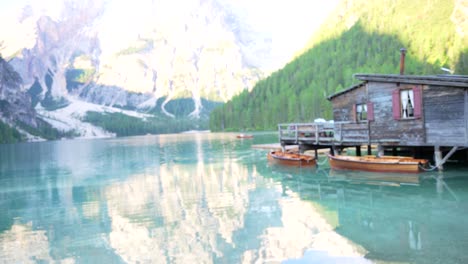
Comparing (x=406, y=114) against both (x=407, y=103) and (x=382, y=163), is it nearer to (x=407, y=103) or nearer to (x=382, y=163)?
(x=407, y=103)

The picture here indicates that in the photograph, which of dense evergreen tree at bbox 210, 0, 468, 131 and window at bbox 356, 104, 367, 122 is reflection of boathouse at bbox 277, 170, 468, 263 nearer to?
window at bbox 356, 104, 367, 122

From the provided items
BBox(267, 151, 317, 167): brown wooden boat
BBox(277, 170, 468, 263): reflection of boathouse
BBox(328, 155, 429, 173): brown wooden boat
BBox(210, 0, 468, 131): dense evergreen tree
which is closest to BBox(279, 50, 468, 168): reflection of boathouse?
BBox(328, 155, 429, 173): brown wooden boat

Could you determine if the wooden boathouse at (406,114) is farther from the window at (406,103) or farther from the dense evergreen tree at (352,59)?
the dense evergreen tree at (352,59)

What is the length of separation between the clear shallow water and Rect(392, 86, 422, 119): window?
4731 millimetres

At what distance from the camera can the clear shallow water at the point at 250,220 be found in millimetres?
14797

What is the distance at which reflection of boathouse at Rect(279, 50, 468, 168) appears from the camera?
89.9 ft

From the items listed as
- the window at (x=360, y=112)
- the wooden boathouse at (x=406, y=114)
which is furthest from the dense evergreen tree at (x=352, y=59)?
the window at (x=360, y=112)

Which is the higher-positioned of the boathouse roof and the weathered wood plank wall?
the boathouse roof

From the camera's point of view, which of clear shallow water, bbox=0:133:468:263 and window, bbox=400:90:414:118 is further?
window, bbox=400:90:414:118

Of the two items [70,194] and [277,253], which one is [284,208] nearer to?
[277,253]

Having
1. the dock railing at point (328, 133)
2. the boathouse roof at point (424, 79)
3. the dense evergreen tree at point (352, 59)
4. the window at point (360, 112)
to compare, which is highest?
the dense evergreen tree at point (352, 59)

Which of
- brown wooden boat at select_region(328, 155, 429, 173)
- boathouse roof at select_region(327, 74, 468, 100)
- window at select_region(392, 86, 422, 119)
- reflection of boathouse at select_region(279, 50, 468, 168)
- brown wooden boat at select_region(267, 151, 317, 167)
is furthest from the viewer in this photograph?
brown wooden boat at select_region(267, 151, 317, 167)

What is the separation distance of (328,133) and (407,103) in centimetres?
1259

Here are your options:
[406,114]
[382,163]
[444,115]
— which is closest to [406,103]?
[406,114]
